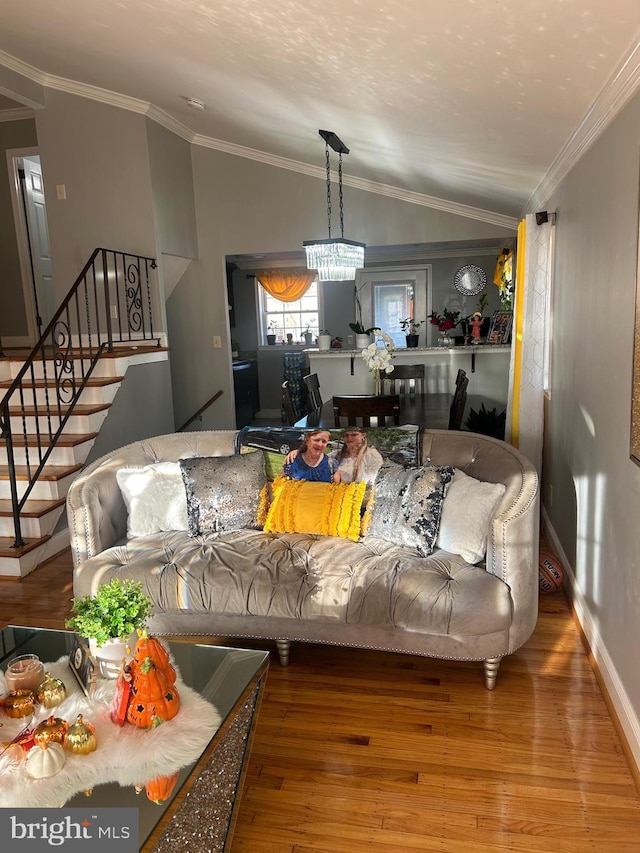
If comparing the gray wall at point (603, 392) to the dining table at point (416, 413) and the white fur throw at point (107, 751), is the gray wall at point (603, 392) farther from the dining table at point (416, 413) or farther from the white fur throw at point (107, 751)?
the white fur throw at point (107, 751)

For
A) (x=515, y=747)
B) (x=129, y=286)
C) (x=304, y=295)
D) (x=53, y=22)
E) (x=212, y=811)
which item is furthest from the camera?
(x=304, y=295)

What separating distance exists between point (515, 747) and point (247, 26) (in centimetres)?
279

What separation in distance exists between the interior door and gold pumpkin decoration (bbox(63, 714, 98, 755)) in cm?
532

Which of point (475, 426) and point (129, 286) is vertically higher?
point (129, 286)

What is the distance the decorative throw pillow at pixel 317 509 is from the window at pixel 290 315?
622 centimetres

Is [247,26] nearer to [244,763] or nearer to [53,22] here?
[53,22]

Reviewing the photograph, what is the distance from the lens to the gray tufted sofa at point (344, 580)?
2.26 metres

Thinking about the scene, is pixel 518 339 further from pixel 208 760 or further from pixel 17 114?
pixel 17 114

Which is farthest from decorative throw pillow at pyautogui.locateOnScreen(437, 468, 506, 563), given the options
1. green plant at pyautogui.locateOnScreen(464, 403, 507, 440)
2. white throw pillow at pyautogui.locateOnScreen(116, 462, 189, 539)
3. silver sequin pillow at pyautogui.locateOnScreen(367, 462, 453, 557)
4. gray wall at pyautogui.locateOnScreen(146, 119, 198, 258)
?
gray wall at pyautogui.locateOnScreen(146, 119, 198, 258)

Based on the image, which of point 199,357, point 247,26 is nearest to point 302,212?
point 199,357

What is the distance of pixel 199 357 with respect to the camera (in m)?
6.09

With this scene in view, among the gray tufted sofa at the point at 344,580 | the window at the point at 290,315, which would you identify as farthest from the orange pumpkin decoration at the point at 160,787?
the window at the point at 290,315

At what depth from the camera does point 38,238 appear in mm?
6062

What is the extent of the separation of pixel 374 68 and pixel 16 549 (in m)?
3.16
